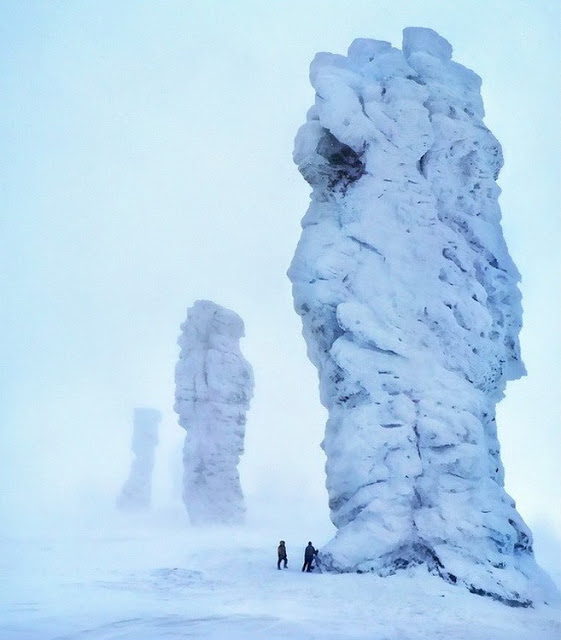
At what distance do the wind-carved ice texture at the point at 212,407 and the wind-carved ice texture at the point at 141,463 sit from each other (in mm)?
11609

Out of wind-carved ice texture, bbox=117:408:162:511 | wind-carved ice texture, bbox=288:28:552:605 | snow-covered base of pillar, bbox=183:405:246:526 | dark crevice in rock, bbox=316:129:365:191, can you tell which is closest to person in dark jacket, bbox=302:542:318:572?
wind-carved ice texture, bbox=288:28:552:605

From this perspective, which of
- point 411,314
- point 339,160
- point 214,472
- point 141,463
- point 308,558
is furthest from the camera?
point 141,463

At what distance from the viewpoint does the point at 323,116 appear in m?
11.9

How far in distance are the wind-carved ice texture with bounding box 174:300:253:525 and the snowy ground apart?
29.1ft

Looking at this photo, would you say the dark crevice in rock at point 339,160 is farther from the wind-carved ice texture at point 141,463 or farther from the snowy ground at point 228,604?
the wind-carved ice texture at point 141,463

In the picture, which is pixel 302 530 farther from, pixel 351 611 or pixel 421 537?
pixel 351 611

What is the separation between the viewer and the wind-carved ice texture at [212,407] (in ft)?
67.6

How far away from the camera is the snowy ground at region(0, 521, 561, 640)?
5.46m

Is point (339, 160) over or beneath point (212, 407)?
over

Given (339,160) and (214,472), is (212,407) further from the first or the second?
(339,160)

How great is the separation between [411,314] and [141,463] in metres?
25.7

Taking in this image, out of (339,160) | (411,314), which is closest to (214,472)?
(411,314)

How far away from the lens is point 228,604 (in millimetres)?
6922

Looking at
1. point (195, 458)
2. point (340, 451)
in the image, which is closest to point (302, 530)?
point (195, 458)
